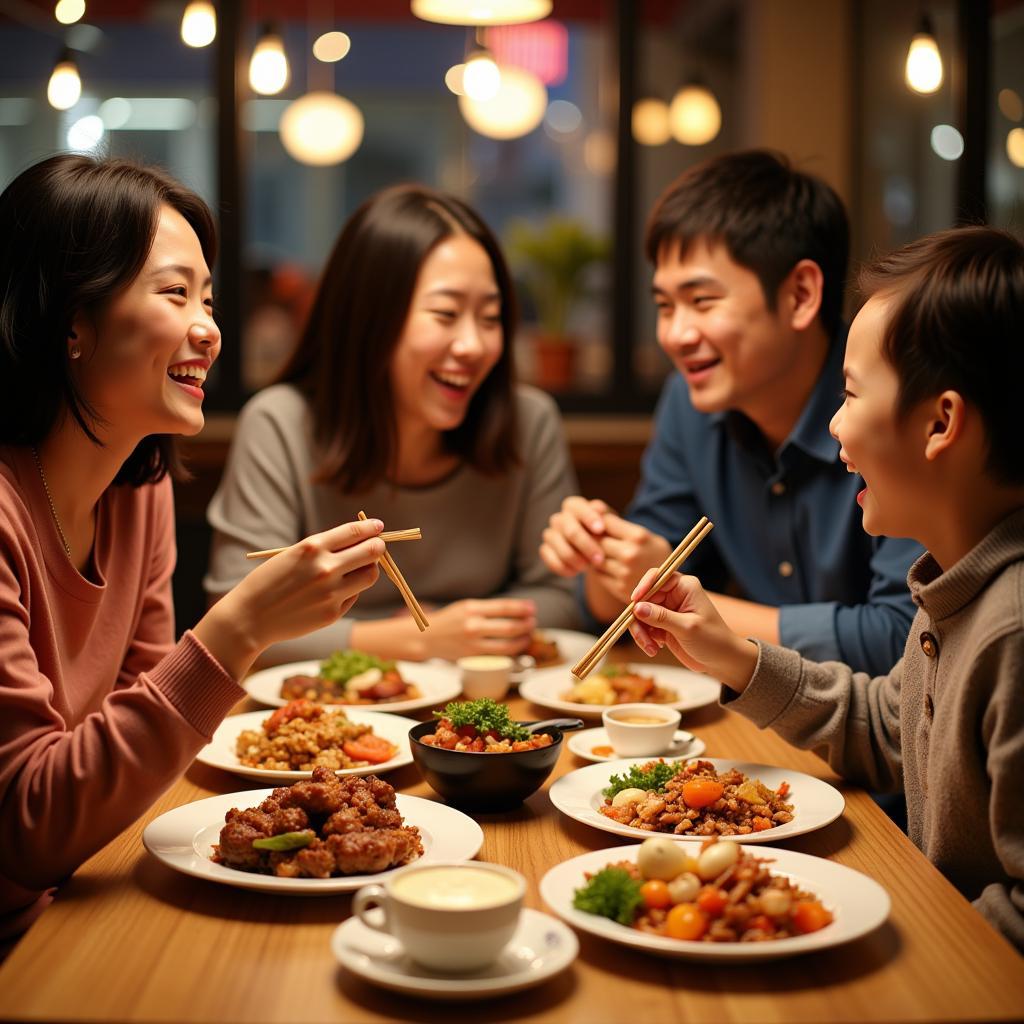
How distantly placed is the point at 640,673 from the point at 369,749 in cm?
67

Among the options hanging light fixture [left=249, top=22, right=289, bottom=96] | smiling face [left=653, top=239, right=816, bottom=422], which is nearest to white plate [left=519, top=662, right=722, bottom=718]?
smiling face [left=653, top=239, right=816, bottom=422]

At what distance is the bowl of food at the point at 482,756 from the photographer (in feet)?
4.91

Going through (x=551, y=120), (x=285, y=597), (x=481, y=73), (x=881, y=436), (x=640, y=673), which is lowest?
(x=640, y=673)

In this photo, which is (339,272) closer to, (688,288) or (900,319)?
(688,288)

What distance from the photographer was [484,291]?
2711 millimetres

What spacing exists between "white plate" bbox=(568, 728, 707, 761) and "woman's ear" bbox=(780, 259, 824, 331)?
0.97 meters

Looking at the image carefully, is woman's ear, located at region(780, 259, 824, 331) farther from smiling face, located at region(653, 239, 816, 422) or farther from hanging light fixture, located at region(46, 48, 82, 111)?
hanging light fixture, located at region(46, 48, 82, 111)

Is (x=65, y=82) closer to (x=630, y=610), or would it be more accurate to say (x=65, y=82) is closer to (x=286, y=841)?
(x=630, y=610)

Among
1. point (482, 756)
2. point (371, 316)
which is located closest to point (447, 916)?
point (482, 756)

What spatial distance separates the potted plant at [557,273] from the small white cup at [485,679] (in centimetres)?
324

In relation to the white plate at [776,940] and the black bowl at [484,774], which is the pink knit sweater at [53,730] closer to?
Result: the black bowl at [484,774]

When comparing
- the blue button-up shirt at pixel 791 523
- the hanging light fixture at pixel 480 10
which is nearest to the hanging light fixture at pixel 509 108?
the hanging light fixture at pixel 480 10

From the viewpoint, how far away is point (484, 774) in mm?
1495

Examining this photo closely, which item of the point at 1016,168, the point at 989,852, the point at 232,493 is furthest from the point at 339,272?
the point at 1016,168
